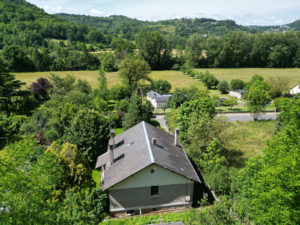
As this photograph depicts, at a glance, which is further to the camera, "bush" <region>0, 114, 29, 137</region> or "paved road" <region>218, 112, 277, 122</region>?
"paved road" <region>218, 112, 277, 122</region>

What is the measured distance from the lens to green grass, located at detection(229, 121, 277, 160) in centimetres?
3269

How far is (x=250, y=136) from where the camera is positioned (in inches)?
1521

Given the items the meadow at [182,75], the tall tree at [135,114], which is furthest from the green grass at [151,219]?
the meadow at [182,75]

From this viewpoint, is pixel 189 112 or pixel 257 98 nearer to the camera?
pixel 189 112

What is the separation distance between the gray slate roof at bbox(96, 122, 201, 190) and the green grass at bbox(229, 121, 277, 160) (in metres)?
9.63

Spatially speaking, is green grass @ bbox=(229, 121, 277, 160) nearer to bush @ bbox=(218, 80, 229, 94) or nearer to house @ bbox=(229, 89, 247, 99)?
house @ bbox=(229, 89, 247, 99)

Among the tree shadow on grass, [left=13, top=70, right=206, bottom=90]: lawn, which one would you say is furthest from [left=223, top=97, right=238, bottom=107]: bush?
the tree shadow on grass

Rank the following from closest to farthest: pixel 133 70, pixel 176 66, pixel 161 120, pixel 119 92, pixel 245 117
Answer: pixel 161 120 → pixel 245 117 → pixel 119 92 → pixel 133 70 → pixel 176 66

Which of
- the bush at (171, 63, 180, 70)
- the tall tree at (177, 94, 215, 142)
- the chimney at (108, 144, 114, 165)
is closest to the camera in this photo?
the chimney at (108, 144, 114, 165)

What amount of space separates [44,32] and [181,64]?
121 metres

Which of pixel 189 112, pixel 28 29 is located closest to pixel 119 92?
pixel 189 112

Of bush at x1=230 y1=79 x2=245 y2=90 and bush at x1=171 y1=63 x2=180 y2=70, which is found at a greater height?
bush at x1=171 y1=63 x2=180 y2=70

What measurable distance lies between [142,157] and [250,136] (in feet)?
90.3

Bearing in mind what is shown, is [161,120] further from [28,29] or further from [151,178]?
[28,29]
